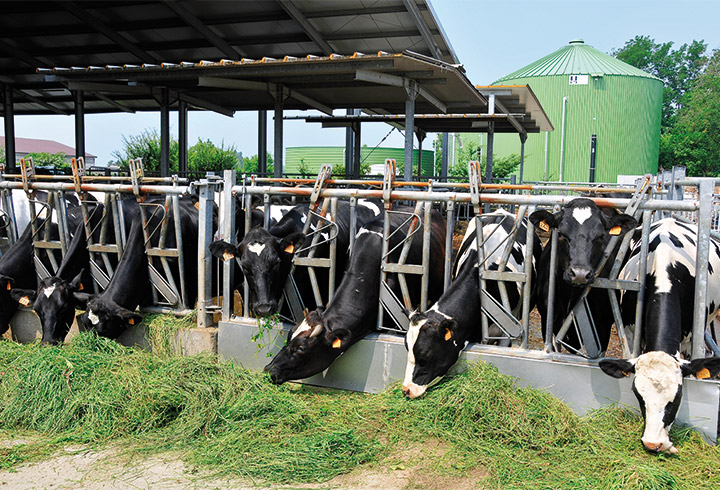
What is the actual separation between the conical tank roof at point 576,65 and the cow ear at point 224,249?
130 feet

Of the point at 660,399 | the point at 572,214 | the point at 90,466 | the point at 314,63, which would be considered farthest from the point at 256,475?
the point at 314,63

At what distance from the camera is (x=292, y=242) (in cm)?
590

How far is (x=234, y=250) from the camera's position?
5.85m

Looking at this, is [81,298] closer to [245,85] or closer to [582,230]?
[582,230]

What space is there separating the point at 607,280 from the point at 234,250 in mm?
3361

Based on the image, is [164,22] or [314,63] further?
[164,22]

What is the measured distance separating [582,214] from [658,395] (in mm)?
1518

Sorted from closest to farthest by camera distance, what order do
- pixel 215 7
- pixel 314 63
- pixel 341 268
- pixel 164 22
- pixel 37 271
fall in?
1. pixel 341 268
2. pixel 37 271
3. pixel 314 63
4. pixel 215 7
5. pixel 164 22

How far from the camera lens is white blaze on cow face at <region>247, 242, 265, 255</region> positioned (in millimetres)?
5805

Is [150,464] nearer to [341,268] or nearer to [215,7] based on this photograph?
[341,268]

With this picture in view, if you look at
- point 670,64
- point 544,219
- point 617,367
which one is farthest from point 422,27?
point 670,64

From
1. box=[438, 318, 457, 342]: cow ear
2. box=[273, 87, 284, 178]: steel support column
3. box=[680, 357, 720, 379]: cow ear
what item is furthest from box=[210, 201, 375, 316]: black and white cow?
box=[273, 87, 284, 178]: steel support column

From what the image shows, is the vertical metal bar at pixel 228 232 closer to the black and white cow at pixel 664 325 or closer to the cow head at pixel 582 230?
the cow head at pixel 582 230

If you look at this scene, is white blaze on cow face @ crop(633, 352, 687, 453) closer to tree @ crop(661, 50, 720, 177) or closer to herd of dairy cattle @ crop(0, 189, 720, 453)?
herd of dairy cattle @ crop(0, 189, 720, 453)
